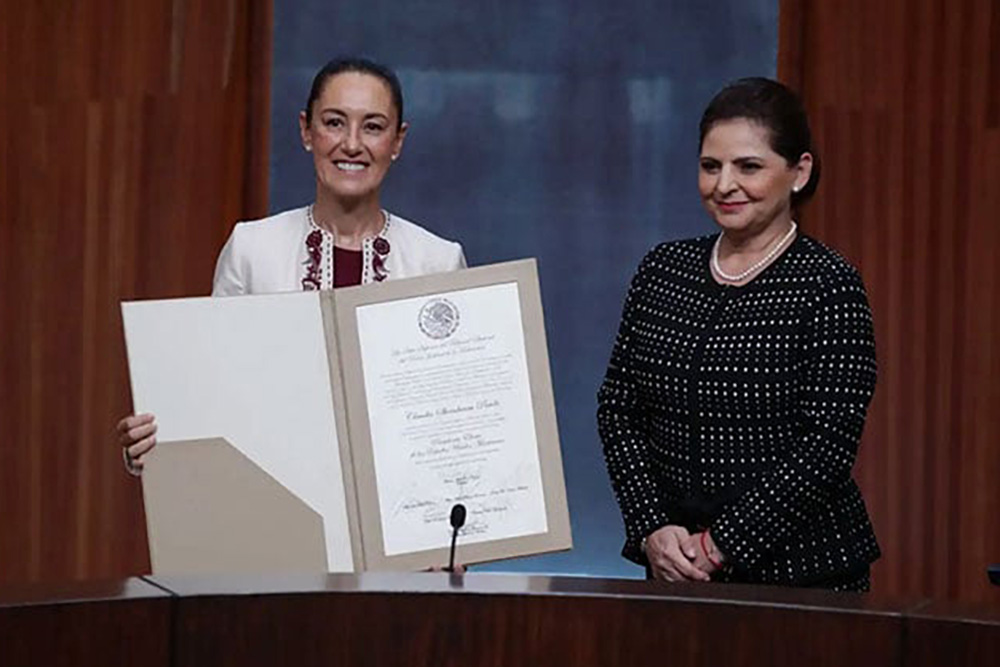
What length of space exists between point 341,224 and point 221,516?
1.88 feet

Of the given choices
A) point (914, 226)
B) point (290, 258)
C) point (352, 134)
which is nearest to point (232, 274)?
point (290, 258)

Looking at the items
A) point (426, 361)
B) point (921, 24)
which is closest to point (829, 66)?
point (921, 24)

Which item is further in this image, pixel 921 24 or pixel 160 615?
pixel 921 24

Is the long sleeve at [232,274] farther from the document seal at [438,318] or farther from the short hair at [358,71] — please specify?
the document seal at [438,318]

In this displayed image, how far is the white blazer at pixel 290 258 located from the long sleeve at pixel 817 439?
67cm

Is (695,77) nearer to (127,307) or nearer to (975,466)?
(975,466)

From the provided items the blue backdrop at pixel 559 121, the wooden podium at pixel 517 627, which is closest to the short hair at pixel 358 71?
the wooden podium at pixel 517 627

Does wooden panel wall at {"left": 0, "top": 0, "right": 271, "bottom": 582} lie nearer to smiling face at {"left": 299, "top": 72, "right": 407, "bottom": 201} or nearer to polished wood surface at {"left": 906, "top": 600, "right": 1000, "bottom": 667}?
smiling face at {"left": 299, "top": 72, "right": 407, "bottom": 201}

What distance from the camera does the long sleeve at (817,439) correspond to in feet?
8.29

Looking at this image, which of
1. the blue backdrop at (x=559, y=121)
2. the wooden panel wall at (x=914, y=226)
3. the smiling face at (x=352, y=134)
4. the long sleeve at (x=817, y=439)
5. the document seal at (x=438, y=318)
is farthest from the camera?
the blue backdrop at (x=559, y=121)

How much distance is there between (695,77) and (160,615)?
2.99m

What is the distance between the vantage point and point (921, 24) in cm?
430

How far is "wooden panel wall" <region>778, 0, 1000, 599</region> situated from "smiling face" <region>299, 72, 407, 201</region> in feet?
5.47

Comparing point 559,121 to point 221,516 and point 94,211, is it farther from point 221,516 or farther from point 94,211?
point 221,516
